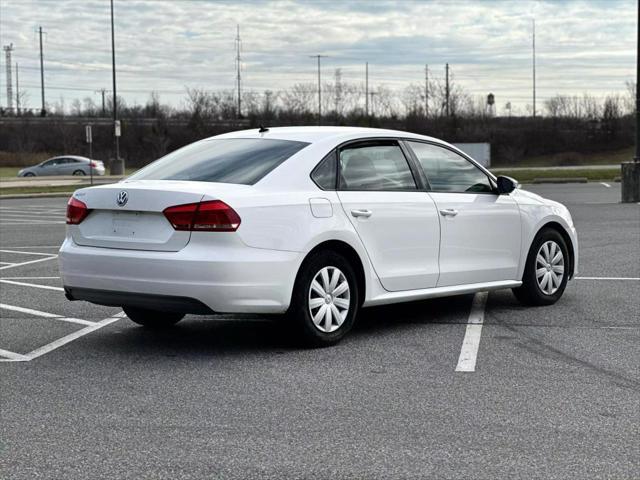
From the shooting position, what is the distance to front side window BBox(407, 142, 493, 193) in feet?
27.1

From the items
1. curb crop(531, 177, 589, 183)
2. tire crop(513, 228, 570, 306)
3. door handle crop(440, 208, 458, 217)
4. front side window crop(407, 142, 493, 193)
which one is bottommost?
tire crop(513, 228, 570, 306)

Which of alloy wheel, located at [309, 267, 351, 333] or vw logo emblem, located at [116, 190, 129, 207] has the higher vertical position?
vw logo emblem, located at [116, 190, 129, 207]

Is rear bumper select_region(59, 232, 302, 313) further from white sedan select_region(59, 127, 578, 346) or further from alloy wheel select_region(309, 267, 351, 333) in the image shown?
alloy wheel select_region(309, 267, 351, 333)

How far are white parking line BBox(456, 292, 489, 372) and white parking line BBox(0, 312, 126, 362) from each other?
2.94m

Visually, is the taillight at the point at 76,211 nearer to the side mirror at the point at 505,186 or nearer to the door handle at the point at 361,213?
the door handle at the point at 361,213

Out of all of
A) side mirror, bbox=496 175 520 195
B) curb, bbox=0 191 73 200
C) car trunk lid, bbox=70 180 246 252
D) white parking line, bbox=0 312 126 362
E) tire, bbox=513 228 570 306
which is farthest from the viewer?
curb, bbox=0 191 73 200

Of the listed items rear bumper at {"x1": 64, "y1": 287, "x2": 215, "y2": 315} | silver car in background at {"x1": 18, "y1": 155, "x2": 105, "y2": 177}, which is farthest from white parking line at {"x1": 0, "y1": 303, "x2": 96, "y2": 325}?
silver car in background at {"x1": 18, "y1": 155, "x2": 105, "y2": 177}

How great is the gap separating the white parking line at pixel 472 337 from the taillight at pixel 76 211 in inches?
113

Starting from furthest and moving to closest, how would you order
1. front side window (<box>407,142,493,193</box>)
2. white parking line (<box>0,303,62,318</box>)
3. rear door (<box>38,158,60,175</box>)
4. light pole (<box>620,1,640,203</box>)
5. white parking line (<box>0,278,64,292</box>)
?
rear door (<box>38,158,60,175</box>) < light pole (<box>620,1,640,203</box>) < white parking line (<box>0,278,64,292</box>) < white parking line (<box>0,303,62,318</box>) < front side window (<box>407,142,493,193</box>)

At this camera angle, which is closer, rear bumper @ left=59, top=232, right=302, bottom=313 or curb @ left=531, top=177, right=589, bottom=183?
rear bumper @ left=59, top=232, right=302, bottom=313

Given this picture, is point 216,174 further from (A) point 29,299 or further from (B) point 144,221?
(A) point 29,299

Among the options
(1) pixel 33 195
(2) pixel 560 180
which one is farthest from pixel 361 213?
(2) pixel 560 180

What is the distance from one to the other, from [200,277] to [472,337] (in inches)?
87.4

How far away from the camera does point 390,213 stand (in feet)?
25.3
